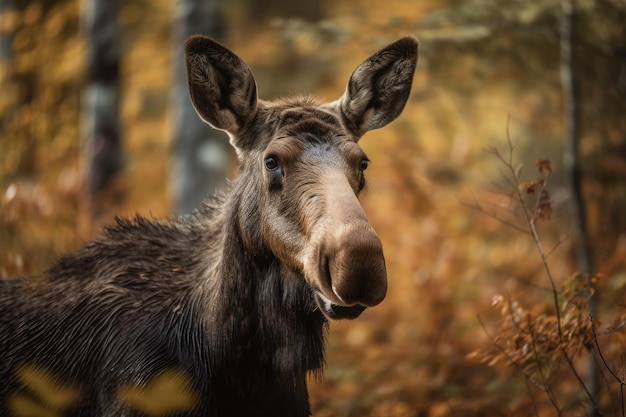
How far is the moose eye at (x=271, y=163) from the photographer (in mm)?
4469

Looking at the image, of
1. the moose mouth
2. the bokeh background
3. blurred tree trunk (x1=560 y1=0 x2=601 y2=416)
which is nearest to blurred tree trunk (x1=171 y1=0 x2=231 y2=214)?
the bokeh background

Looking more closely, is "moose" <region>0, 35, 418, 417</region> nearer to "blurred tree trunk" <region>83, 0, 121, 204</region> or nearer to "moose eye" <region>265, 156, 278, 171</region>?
"moose eye" <region>265, 156, 278, 171</region>

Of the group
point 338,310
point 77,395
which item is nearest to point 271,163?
point 338,310

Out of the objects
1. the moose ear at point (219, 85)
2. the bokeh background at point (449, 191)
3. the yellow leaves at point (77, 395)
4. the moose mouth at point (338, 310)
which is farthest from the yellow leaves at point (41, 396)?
the moose ear at point (219, 85)

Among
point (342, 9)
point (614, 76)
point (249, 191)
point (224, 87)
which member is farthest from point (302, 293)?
point (342, 9)

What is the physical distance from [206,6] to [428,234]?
4021 millimetres

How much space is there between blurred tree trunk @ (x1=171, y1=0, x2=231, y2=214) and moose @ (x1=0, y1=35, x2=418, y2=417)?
401 cm

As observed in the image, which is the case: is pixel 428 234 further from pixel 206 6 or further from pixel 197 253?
pixel 197 253

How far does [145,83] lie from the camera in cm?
1574

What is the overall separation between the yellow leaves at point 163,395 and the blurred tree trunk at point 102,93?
7793mm

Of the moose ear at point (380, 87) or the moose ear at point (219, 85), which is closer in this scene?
the moose ear at point (219, 85)

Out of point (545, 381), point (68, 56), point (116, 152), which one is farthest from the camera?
point (68, 56)

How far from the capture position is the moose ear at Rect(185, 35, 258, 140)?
4734 mm

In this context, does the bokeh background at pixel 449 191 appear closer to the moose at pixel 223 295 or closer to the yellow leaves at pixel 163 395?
the moose at pixel 223 295
